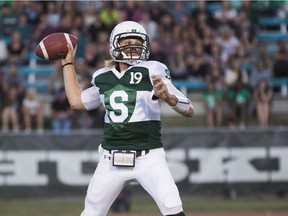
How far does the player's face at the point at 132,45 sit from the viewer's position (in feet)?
22.8

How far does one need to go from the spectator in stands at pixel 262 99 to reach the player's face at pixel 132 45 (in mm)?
10050

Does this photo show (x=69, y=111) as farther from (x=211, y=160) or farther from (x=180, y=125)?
(x=211, y=160)

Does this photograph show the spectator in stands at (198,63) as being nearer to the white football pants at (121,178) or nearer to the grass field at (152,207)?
the grass field at (152,207)

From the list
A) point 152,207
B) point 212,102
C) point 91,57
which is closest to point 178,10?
point 91,57

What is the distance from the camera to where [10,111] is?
16.8m

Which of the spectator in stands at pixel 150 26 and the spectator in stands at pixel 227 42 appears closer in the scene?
the spectator in stands at pixel 227 42

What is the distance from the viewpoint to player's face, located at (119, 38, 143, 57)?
694 centimetres

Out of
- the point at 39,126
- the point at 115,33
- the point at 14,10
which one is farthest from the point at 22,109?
the point at 115,33

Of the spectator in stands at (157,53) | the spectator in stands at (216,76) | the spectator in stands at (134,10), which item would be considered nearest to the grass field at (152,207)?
the spectator in stands at (216,76)

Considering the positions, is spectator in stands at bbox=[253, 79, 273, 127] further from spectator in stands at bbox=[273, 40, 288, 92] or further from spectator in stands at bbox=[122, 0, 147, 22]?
spectator in stands at bbox=[122, 0, 147, 22]

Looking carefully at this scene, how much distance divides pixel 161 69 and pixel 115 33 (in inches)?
20.2

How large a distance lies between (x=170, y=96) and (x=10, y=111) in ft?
35.1

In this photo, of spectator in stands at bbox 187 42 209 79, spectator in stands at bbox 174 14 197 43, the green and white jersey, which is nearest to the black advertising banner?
spectator in stands at bbox 187 42 209 79

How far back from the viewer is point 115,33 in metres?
6.98
